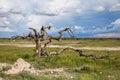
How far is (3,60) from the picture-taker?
32.7 metres

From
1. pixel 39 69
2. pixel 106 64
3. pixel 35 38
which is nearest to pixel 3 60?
pixel 35 38

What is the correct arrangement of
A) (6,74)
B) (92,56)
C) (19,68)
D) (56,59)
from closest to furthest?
(6,74)
(19,68)
(56,59)
(92,56)

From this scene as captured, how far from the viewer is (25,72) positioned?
70.8ft

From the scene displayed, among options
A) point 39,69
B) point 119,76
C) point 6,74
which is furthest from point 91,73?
point 6,74

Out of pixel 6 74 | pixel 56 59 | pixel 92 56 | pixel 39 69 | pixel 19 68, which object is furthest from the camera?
pixel 92 56

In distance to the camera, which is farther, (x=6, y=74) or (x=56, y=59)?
(x=56, y=59)

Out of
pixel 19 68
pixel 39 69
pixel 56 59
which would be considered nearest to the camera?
pixel 19 68

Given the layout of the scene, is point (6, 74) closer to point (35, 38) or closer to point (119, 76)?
point (119, 76)

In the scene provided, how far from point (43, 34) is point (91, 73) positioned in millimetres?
9277

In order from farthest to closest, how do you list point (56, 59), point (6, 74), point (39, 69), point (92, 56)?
point (92, 56)
point (56, 59)
point (39, 69)
point (6, 74)

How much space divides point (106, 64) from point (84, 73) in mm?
6895

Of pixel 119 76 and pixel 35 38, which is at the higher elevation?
pixel 35 38

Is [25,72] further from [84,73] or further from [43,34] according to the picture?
[43,34]

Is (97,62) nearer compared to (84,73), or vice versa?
(84,73)
